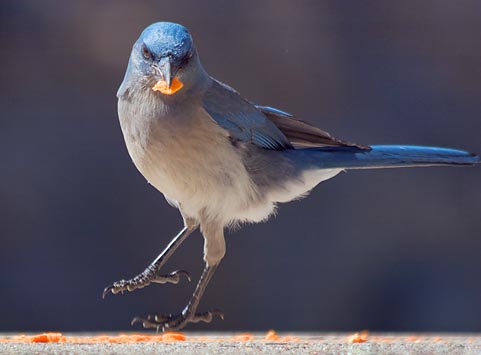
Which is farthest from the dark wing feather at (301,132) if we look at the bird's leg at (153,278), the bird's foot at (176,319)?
the bird's foot at (176,319)

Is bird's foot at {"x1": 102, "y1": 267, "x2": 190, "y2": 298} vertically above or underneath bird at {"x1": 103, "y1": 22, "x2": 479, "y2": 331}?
underneath

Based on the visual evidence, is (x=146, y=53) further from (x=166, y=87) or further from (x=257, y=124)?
(x=257, y=124)

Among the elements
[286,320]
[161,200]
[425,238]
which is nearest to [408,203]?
[425,238]

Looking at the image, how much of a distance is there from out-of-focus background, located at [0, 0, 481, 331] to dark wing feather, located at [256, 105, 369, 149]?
2.27 m

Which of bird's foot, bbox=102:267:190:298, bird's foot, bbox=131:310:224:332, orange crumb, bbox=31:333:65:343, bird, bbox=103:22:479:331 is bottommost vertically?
orange crumb, bbox=31:333:65:343

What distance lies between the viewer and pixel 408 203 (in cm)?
640

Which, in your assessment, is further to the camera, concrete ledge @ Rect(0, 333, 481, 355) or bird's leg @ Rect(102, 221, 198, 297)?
bird's leg @ Rect(102, 221, 198, 297)

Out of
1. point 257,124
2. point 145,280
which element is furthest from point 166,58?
point 145,280

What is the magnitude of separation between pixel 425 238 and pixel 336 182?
25.2 inches

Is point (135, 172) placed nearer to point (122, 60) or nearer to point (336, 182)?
point (122, 60)

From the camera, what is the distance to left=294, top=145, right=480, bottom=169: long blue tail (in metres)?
4.04

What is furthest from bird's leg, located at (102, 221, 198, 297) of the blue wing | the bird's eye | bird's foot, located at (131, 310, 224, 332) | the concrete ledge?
the concrete ledge

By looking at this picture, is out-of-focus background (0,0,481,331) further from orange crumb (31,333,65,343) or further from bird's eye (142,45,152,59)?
orange crumb (31,333,65,343)

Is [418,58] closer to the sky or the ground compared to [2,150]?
closer to the sky
